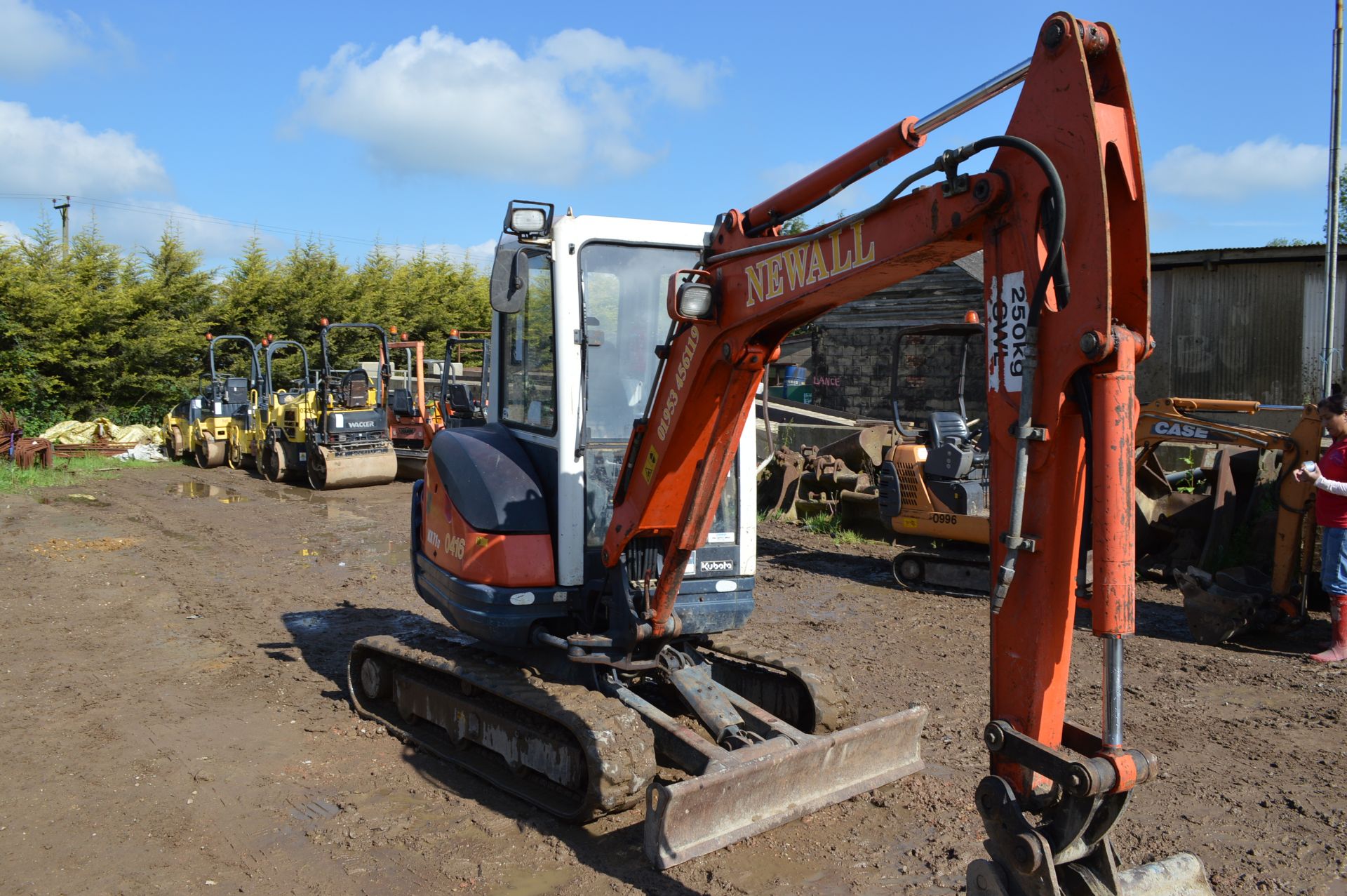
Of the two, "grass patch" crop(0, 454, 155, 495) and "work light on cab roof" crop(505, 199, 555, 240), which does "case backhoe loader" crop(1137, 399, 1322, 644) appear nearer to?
"work light on cab roof" crop(505, 199, 555, 240)

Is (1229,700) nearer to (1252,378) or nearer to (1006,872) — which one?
(1006,872)

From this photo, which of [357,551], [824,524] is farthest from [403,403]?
[824,524]

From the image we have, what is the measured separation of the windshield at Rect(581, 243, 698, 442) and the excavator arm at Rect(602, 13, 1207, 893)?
1.75 m

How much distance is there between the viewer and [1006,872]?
9.12 ft

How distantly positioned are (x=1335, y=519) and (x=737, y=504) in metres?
4.65

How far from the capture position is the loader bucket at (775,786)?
3777 millimetres

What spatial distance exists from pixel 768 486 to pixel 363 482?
681 centimetres

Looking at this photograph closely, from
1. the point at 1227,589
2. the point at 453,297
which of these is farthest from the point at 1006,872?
the point at 453,297

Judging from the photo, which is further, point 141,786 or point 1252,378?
point 1252,378

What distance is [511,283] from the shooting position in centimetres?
463

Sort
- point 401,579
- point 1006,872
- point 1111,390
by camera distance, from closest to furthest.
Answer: point 1111,390
point 1006,872
point 401,579

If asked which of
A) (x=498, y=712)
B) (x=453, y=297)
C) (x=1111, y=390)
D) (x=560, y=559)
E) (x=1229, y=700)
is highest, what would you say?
(x=453, y=297)

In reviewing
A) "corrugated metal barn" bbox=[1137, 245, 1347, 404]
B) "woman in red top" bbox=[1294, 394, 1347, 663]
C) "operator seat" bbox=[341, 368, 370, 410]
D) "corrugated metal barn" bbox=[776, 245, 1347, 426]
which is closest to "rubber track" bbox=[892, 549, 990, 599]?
"woman in red top" bbox=[1294, 394, 1347, 663]

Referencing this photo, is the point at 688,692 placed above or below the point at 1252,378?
below
